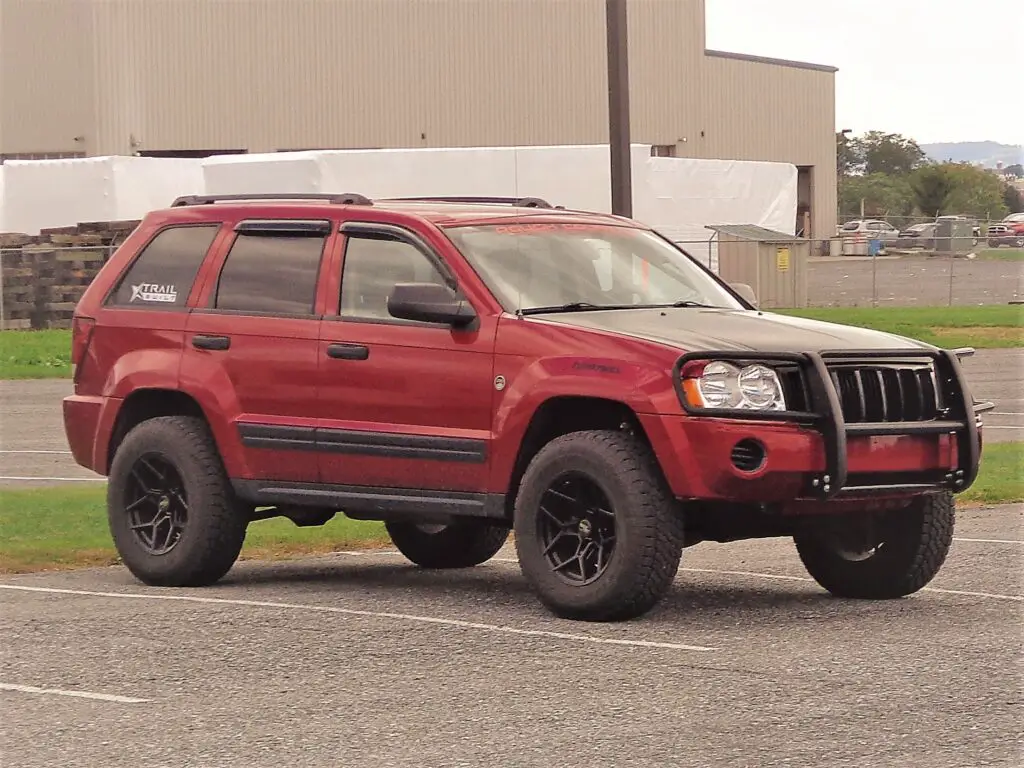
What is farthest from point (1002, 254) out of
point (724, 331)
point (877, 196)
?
point (724, 331)

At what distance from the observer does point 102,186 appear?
144 ft

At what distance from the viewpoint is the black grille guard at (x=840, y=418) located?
351 inches

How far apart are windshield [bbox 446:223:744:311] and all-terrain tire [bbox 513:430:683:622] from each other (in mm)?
909

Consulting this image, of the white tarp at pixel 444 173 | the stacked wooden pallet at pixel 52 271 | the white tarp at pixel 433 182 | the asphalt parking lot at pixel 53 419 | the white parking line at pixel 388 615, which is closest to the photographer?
the white parking line at pixel 388 615

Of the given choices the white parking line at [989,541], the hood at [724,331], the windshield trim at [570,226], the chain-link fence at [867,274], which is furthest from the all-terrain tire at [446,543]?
the chain-link fence at [867,274]

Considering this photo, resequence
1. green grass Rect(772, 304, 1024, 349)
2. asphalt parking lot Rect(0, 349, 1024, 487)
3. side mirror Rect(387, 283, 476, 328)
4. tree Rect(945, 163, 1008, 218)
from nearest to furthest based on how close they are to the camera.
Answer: side mirror Rect(387, 283, 476, 328) < asphalt parking lot Rect(0, 349, 1024, 487) < green grass Rect(772, 304, 1024, 349) < tree Rect(945, 163, 1008, 218)

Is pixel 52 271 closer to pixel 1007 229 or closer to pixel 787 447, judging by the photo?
pixel 787 447

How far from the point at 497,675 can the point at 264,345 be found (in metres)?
3.18

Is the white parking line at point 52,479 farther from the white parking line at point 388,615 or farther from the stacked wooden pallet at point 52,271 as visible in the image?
the stacked wooden pallet at point 52,271

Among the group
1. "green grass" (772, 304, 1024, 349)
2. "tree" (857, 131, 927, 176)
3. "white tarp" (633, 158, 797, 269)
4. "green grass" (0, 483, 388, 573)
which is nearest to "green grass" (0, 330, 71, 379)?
"white tarp" (633, 158, 797, 269)

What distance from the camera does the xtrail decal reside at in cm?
1114

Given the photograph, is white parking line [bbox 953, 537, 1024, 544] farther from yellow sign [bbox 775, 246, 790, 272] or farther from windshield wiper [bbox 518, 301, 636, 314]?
yellow sign [bbox 775, 246, 790, 272]

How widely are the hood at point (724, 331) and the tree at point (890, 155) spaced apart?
154m

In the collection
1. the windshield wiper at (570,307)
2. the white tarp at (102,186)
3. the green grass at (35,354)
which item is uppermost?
the white tarp at (102,186)
